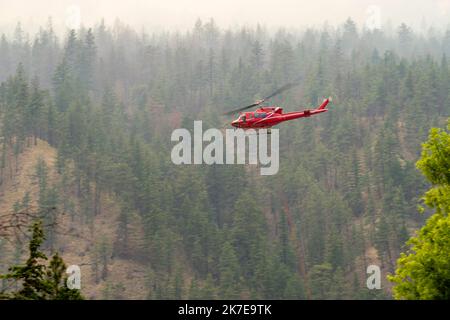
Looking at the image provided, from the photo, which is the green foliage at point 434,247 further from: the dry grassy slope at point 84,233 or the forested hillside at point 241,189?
the dry grassy slope at point 84,233

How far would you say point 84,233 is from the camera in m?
109

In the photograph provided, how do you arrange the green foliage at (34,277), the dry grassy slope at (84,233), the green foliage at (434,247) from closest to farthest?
the green foliage at (34,277) < the green foliage at (434,247) < the dry grassy slope at (84,233)

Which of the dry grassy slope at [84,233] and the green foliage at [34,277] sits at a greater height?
the dry grassy slope at [84,233]

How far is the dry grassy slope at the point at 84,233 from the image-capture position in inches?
3905

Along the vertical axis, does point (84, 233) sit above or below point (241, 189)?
below

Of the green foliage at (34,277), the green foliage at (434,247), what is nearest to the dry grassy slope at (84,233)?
the green foliage at (434,247)

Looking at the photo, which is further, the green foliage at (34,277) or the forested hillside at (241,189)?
the forested hillside at (241,189)

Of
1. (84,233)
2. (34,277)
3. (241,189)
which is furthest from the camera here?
(241,189)

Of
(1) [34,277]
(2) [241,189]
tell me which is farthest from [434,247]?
(2) [241,189]

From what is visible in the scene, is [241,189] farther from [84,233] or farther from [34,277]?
[34,277]

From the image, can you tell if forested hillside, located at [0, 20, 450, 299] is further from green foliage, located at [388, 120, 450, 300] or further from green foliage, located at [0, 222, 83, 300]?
green foliage, located at [0, 222, 83, 300]

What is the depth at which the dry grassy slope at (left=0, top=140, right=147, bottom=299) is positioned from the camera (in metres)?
99.2

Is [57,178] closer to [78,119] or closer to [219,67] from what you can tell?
[78,119]

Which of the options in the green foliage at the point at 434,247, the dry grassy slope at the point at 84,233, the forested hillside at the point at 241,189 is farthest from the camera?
the dry grassy slope at the point at 84,233
